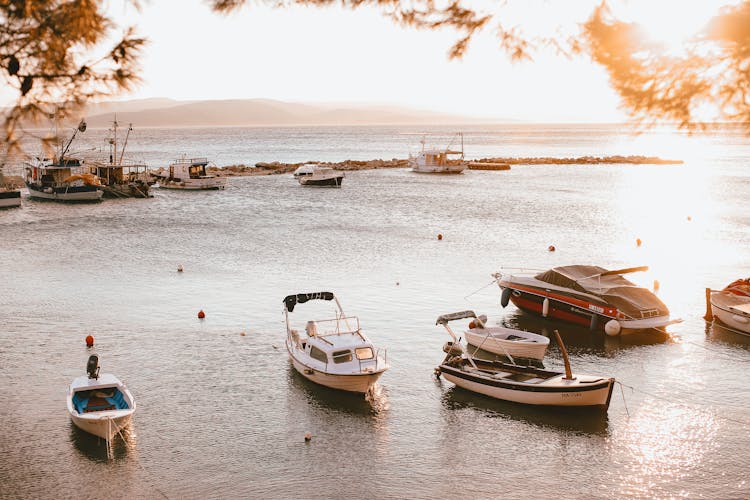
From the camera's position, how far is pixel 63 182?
83.0m

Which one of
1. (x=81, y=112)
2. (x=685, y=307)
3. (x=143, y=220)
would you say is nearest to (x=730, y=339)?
(x=685, y=307)

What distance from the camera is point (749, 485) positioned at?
2009cm

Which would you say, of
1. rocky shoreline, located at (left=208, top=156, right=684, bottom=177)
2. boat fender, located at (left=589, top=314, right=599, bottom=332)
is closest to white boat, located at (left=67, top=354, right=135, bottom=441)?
boat fender, located at (left=589, top=314, right=599, bottom=332)

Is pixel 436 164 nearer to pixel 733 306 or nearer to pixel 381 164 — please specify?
pixel 381 164

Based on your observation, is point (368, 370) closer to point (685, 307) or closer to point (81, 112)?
point (81, 112)

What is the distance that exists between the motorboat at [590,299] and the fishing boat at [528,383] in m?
8.85

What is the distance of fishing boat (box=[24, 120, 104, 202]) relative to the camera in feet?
269

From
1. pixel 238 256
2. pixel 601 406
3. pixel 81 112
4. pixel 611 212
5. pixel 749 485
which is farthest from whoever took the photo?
pixel 611 212

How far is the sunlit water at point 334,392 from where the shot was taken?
67.7 feet

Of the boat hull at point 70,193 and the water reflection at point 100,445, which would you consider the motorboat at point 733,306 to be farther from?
the boat hull at point 70,193

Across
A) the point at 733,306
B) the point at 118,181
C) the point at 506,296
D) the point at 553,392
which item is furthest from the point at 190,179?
the point at 553,392

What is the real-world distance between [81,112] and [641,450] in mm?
18698

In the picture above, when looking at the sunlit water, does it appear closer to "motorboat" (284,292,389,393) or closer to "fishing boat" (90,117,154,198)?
"motorboat" (284,292,389,393)

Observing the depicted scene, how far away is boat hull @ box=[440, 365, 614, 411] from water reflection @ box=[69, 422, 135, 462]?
11967 mm
